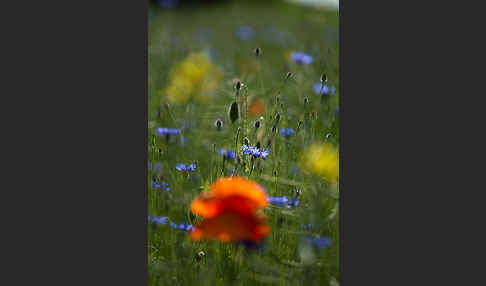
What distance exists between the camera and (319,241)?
1.58 m

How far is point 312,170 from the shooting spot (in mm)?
1819

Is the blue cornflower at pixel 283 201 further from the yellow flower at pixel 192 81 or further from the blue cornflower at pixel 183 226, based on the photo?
the yellow flower at pixel 192 81

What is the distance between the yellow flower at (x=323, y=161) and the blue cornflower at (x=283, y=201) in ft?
0.45

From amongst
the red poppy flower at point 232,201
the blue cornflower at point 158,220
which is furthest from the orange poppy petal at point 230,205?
the blue cornflower at point 158,220

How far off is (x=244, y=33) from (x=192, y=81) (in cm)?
160

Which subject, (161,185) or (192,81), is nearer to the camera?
(161,185)

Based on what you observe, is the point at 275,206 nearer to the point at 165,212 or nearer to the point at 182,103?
the point at 165,212

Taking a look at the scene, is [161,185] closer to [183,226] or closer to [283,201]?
[183,226]

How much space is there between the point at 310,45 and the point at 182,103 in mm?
1317

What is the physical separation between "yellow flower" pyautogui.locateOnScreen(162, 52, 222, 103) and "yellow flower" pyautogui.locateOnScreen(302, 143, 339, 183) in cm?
93

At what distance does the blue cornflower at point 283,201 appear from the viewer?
165 centimetres

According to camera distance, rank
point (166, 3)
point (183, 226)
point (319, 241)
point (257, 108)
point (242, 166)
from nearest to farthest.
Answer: point (319, 241)
point (183, 226)
point (242, 166)
point (257, 108)
point (166, 3)

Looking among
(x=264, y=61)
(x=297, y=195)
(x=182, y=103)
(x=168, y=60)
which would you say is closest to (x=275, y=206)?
(x=297, y=195)

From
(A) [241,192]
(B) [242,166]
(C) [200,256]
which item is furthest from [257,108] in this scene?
(A) [241,192]
